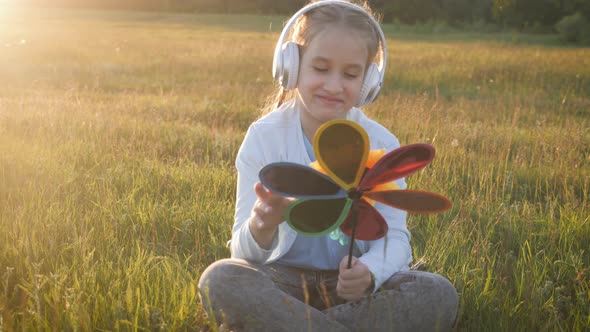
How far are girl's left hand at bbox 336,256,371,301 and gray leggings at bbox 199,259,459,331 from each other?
73 millimetres

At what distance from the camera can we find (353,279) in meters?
2.00

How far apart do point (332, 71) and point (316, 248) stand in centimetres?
72

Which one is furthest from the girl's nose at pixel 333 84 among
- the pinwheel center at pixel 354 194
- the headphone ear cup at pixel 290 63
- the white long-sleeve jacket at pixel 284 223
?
the pinwheel center at pixel 354 194

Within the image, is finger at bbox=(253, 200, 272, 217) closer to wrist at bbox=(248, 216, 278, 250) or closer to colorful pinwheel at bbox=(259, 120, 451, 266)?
wrist at bbox=(248, 216, 278, 250)

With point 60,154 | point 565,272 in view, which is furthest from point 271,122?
point 60,154

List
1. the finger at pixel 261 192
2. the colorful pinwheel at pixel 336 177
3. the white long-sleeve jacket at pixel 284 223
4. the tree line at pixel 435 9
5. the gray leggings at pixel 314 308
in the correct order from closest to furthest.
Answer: the colorful pinwheel at pixel 336 177 → the finger at pixel 261 192 → the gray leggings at pixel 314 308 → the white long-sleeve jacket at pixel 284 223 → the tree line at pixel 435 9

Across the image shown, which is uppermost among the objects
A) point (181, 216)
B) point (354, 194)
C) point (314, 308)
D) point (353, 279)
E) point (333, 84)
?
point (333, 84)

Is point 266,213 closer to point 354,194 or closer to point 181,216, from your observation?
point 354,194

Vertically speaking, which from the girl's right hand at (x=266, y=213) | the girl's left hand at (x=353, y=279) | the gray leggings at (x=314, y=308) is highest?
the girl's right hand at (x=266, y=213)

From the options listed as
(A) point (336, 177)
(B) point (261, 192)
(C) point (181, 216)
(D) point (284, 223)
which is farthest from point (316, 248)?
(C) point (181, 216)

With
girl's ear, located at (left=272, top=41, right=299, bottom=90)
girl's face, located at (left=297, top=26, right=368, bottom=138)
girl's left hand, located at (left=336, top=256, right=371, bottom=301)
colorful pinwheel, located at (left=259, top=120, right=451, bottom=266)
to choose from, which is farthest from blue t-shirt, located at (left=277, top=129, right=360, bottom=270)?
colorful pinwheel, located at (left=259, top=120, right=451, bottom=266)

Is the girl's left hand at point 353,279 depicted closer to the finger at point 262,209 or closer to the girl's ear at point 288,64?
the finger at point 262,209

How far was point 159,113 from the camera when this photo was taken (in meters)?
6.59

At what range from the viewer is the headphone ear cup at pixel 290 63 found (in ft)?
7.51
